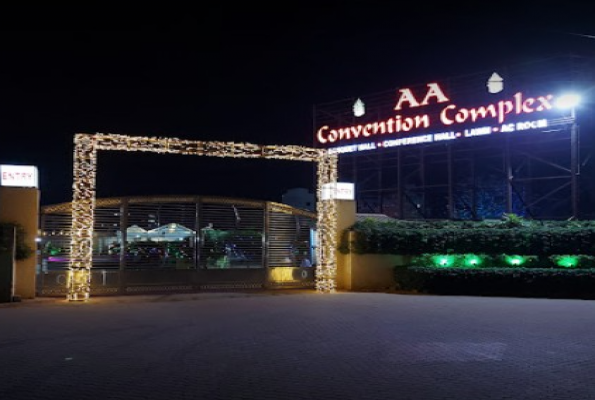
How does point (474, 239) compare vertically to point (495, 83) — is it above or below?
below

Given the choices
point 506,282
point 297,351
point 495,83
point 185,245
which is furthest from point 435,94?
point 297,351

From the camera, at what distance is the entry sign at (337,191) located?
16953 mm

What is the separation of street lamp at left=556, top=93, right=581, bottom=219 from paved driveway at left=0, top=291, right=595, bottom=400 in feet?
47.1

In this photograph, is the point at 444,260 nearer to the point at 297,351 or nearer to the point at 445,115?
the point at 297,351

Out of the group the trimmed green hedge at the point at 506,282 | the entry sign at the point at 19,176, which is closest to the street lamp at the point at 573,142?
the trimmed green hedge at the point at 506,282

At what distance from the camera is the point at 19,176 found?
47.5ft

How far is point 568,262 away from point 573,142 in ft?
36.0

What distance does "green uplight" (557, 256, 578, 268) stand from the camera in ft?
54.0

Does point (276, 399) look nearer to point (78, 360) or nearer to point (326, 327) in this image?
point (78, 360)

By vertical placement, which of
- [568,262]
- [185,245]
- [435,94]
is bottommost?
[568,262]

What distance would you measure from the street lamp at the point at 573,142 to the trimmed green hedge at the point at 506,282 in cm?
1112

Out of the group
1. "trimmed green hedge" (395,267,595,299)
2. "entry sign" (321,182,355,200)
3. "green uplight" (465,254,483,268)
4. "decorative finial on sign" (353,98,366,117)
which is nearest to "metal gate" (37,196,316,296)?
"entry sign" (321,182,355,200)

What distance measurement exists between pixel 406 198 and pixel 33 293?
72.6ft

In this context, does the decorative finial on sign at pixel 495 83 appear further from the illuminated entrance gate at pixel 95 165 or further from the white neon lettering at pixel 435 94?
the illuminated entrance gate at pixel 95 165
